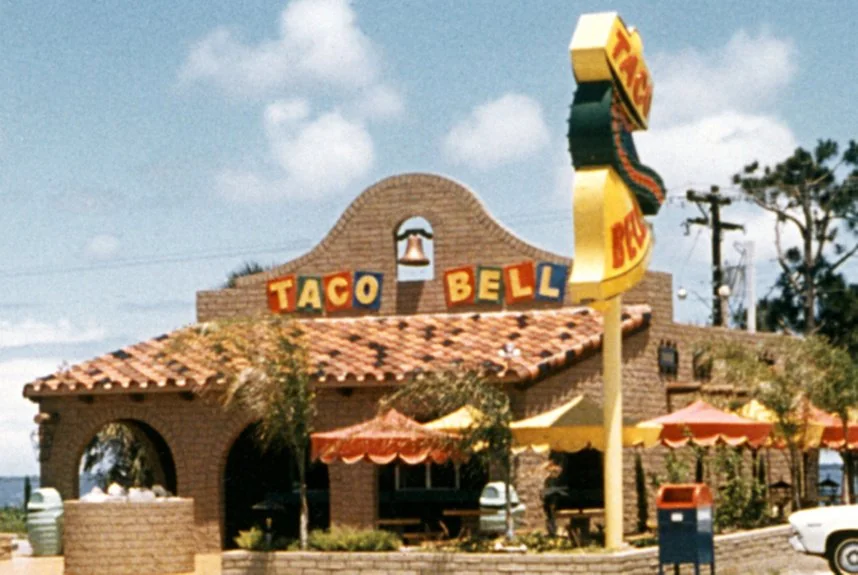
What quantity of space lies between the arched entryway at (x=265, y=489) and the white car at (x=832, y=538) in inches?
403

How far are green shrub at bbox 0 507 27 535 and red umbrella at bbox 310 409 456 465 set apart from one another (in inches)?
573

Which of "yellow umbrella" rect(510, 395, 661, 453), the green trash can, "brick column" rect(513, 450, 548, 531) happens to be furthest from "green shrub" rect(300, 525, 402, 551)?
the green trash can

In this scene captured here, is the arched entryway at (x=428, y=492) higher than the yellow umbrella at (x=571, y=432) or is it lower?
lower

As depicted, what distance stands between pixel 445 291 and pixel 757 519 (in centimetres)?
773

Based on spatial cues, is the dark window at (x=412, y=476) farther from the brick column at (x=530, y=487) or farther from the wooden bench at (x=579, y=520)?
the wooden bench at (x=579, y=520)

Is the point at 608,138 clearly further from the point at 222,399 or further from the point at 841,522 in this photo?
the point at 222,399

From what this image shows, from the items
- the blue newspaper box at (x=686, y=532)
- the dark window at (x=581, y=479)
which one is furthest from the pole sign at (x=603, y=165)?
the dark window at (x=581, y=479)

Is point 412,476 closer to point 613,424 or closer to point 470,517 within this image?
point 470,517

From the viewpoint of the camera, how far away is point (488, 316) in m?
32.1

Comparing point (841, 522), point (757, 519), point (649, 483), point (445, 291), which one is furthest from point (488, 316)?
point (841, 522)

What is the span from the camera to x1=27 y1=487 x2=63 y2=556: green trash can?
30.6 metres

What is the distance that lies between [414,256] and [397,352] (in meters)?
2.61

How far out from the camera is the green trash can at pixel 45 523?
3064 centimetres

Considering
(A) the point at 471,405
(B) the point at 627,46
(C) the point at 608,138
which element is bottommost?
(A) the point at 471,405
